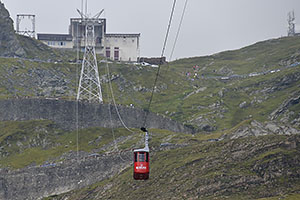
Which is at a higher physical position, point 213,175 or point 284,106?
point 284,106

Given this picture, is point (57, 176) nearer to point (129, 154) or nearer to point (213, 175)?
point (129, 154)

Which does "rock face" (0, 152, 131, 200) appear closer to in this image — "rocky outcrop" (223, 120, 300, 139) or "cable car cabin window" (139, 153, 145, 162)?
"rocky outcrop" (223, 120, 300, 139)

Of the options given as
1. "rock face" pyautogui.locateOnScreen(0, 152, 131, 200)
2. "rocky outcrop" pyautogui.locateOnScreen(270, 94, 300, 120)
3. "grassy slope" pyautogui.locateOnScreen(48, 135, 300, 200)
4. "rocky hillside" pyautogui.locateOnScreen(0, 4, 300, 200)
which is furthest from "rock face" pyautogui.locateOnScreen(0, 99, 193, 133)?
"rocky outcrop" pyautogui.locateOnScreen(270, 94, 300, 120)

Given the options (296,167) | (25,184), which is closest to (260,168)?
(296,167)

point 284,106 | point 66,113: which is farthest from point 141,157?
point 284,106

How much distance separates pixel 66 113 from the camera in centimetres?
16212

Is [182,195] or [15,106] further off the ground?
[15,106]

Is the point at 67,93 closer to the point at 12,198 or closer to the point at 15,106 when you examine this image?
the point at 15,106

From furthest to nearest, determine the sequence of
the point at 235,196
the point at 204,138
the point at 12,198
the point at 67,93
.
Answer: the point at 67,93, the point at 204,138, the point at 12,198, the point at 235,196

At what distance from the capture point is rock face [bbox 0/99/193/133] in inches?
6324

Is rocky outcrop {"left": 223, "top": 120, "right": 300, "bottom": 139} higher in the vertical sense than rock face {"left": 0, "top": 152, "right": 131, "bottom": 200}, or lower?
higher

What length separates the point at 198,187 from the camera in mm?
125562

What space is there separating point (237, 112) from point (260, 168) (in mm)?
74983

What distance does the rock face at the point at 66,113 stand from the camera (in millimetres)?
160625
